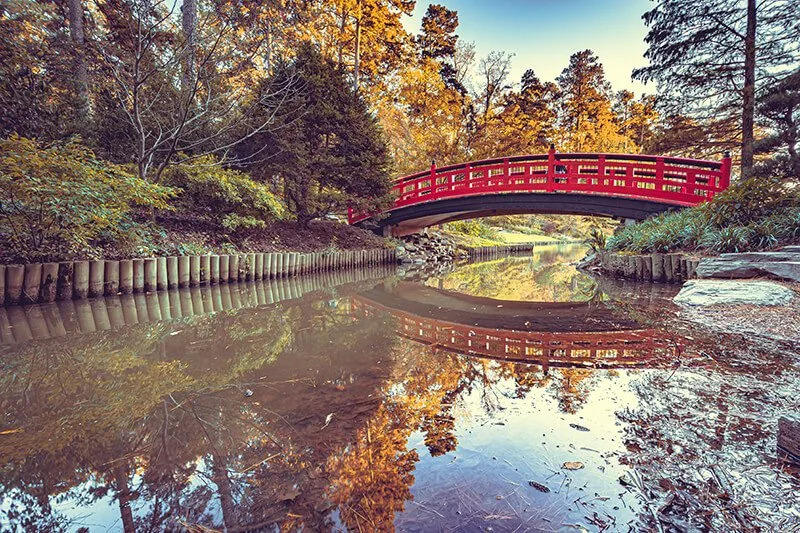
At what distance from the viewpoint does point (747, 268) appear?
436 cm

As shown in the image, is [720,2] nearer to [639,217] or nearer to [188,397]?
[639,217]

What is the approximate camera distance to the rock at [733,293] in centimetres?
354

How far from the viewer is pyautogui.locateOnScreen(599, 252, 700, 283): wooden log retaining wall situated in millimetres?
5776

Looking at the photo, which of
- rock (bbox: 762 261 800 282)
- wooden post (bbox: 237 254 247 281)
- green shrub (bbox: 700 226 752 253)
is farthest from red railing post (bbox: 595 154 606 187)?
wooden post (bbox: 237 254 247 281)

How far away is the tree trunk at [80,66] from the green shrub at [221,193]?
2.17 metres

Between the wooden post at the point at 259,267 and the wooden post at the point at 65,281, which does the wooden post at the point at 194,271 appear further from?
the wooden post at the point at 65,281

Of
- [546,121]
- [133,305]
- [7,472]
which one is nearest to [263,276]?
[133,305]

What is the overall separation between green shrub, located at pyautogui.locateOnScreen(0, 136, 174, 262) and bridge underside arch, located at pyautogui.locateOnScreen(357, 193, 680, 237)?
27.9ft

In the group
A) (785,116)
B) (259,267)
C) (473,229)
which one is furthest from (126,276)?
(473,229)

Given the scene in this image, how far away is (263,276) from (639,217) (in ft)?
32.1

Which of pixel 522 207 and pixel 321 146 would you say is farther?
pixel 522 207

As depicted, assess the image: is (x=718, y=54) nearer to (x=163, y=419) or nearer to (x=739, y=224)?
(x=739, y=224)

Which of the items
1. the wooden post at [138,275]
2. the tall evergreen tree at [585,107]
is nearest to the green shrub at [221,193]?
the wooden post at [138,275]

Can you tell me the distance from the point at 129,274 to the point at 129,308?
1147 millimetres
